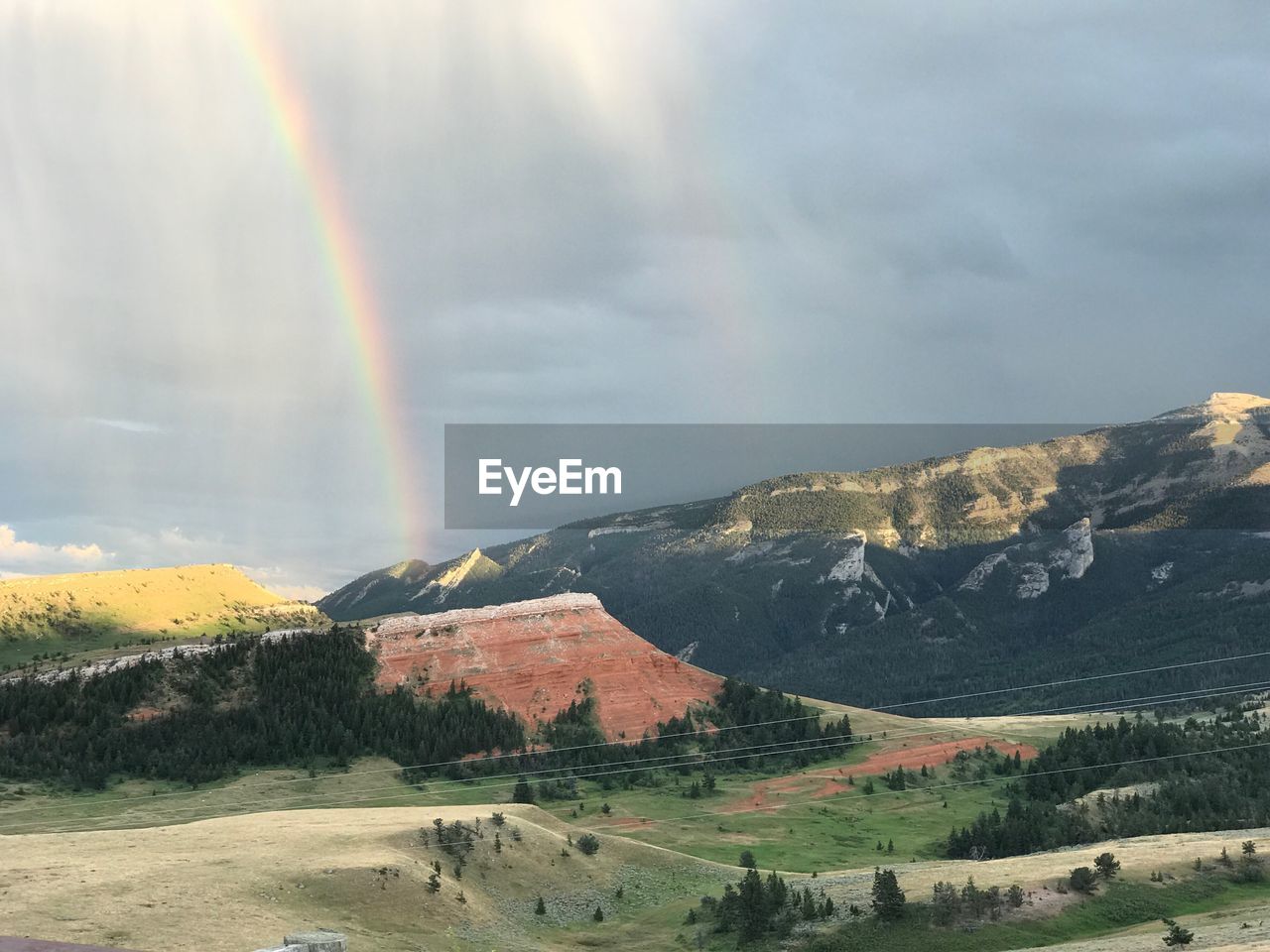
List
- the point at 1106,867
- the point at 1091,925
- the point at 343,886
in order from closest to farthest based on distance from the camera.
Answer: the point at 1091,925 < the point at 343,886 < the point at 1106,867

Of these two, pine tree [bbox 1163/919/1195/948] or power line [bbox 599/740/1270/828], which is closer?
pine tree [bbox 1163/919/1195/948]

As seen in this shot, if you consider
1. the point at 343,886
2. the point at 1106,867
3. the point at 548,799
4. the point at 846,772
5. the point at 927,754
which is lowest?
the point at 846,772

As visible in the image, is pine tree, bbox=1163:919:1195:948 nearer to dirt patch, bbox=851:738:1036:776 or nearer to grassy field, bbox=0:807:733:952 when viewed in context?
grassy field, bbox=0:807:733:952

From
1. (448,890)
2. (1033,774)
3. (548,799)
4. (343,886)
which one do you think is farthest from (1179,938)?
(1033,774)

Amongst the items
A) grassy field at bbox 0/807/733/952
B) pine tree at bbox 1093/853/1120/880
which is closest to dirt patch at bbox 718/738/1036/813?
grassy field at bbox 0/807/733/952

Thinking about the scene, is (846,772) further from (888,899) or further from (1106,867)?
(888,899)

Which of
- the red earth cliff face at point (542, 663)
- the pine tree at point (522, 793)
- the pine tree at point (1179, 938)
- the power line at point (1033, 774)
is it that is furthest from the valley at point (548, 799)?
the pine tree at point (1179, 938)

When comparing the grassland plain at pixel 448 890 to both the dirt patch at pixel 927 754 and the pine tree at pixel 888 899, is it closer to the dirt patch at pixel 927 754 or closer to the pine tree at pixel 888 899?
the pine tree at pixel 888 899

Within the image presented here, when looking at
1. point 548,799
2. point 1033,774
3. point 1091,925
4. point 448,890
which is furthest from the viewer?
point 1033,774

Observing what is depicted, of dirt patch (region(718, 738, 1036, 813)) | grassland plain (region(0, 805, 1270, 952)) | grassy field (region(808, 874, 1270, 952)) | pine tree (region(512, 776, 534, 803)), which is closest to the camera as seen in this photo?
grassland plain (region(0, 805, 1270, 952))
